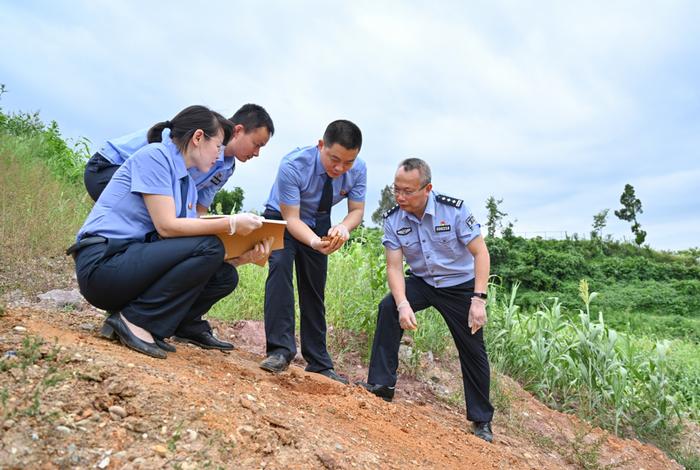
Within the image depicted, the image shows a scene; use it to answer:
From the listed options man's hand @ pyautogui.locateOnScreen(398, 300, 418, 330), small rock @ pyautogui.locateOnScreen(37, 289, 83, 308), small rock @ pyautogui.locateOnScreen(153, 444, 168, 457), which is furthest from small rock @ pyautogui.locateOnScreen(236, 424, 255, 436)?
small rock @ pyautogui.locateOnScreen(37, 289, 83, 308)

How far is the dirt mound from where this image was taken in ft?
6.89

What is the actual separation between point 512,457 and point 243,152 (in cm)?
233

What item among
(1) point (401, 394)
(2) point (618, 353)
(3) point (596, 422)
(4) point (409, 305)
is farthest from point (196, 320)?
(2) point (618, 353)

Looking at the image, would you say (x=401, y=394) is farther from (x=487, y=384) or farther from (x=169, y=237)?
(x=169, y=237)

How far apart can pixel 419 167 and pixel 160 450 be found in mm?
2336

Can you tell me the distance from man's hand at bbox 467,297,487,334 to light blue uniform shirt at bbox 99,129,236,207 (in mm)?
1657

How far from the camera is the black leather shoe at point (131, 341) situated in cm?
306

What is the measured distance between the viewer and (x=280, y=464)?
7.29 feet

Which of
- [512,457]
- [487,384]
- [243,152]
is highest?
[243,152]

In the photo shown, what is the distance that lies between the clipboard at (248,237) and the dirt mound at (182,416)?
59cm

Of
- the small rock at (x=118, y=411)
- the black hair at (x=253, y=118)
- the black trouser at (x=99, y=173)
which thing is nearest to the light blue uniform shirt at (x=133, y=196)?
the black hair at (x=253, y=118)

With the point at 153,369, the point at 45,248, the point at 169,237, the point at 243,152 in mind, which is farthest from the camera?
the point at 45,248

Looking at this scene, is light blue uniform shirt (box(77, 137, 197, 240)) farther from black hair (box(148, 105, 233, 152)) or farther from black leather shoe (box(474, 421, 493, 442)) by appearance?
black leather shoe (box(474, 421, 493, 442))

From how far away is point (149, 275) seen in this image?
3049mm
